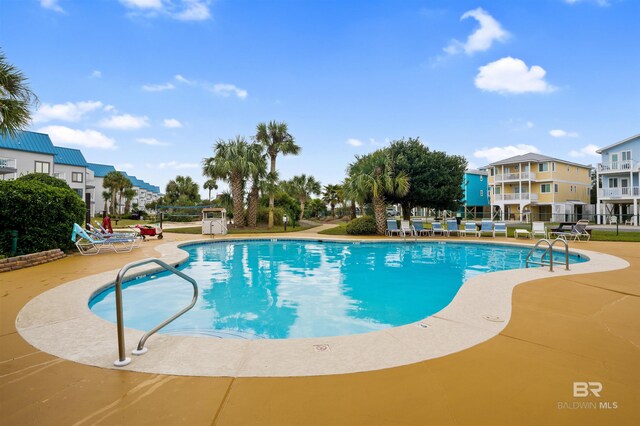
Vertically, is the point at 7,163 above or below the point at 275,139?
below

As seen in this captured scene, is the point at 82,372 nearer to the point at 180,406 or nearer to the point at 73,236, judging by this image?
the point at 180,406

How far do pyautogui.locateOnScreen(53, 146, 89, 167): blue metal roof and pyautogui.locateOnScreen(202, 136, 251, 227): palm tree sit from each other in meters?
30.0

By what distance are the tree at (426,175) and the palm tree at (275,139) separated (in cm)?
1016

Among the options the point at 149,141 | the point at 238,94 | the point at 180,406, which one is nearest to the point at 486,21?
the point at 238,94

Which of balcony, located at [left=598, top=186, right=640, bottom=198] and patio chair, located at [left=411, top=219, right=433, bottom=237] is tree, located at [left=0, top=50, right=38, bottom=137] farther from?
balcony, located at [left=598, top=186, right=640, bottom=198]

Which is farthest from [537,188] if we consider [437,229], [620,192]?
[437,229]

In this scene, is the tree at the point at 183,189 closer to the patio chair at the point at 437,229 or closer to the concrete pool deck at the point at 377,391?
the patio chair at the point at 437,229

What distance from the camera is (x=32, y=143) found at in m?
36.4

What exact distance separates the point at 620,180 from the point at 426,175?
24838 millimetres

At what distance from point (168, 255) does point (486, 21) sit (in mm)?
17959

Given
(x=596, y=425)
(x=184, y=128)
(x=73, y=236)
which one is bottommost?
(x=596, y=425)

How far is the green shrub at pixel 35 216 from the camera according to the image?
8.92 meters

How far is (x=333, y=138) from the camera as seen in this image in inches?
1151

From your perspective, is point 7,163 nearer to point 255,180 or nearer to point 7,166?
point 7,166
